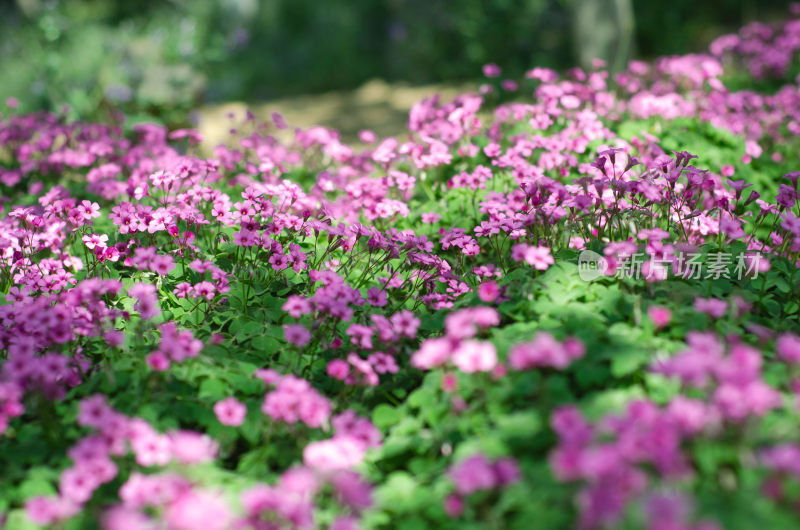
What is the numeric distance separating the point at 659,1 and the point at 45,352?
36.3 ft

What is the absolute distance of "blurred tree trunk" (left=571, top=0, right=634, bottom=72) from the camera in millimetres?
7855

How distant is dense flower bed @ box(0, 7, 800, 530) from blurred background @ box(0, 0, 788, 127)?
4.24 metres

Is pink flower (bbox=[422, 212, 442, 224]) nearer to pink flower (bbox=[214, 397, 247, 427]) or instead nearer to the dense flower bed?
the dense flower bed

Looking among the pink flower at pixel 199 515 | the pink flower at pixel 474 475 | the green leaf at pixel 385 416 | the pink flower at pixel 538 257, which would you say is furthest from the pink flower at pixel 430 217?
the pink flower at pixel 199 515

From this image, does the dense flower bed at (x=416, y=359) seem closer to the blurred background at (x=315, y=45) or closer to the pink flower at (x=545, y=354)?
the pink flower at (x=545, y=354)

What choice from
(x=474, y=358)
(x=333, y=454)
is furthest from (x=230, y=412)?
(x=474, y=358)

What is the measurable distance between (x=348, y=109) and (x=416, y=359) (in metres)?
8.88

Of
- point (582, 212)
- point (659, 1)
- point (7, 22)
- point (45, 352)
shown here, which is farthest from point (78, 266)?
point (7, 22)

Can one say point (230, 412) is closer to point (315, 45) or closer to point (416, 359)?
point (416, 359)

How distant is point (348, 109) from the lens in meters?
10.5

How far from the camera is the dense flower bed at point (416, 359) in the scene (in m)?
1.69

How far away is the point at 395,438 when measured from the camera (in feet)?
7.61

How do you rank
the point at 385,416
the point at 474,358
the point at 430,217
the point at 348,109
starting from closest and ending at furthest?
the point at 474,358 → the point at 385,416 → the point at 430,217 → the point at 348,109

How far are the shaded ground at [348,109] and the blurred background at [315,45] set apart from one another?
0.87ft
